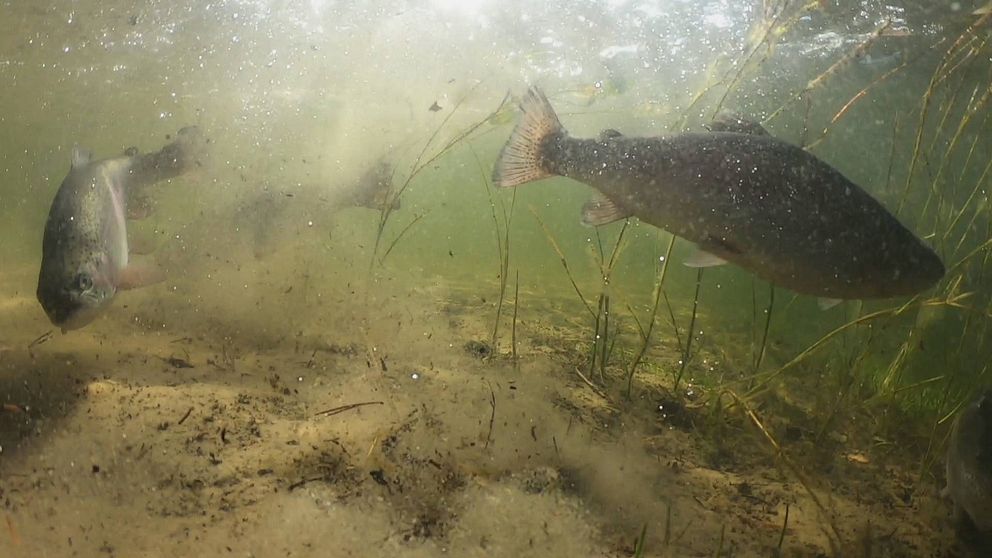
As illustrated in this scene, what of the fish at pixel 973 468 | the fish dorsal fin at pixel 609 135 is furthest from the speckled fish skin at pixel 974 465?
the fish dorsal fin at pixel 609 135

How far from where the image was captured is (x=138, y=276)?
13.9 ft

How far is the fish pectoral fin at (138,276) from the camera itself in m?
4.23

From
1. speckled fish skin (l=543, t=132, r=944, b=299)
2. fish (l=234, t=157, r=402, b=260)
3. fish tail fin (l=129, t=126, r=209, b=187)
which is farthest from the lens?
fish (l=234, t=157, r=402, b=260)

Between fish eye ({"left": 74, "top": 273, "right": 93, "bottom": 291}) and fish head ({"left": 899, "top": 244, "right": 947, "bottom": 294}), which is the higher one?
fish head ({"left": 899, "top": 244, "right": 947, "bottom": 294})

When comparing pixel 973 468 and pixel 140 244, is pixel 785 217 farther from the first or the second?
pixel 140 244

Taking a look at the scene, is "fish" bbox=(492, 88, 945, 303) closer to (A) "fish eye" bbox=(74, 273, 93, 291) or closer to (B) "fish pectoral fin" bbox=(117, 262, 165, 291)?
(B) "fish pectoral fin" bbox=(117, 262, 165, 291)

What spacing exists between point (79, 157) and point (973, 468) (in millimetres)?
6549

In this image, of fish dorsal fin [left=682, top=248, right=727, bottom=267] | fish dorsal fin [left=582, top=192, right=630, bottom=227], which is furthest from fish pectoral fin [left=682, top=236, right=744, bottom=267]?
fish dorsal fin [left=582, top=192, right=630, bottom=227]

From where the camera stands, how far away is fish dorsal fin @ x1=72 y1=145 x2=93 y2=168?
180 inches

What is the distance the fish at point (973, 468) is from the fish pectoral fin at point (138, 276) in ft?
17.6

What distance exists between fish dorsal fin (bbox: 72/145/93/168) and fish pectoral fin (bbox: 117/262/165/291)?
3.41 feet

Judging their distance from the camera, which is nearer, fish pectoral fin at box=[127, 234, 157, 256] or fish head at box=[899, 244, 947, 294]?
fish head at box=[899, 244, 947, 294]

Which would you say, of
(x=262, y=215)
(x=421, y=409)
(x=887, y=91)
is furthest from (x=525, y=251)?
(x=421, y=409)

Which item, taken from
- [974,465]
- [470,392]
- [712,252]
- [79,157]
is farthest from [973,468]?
[79,157]
